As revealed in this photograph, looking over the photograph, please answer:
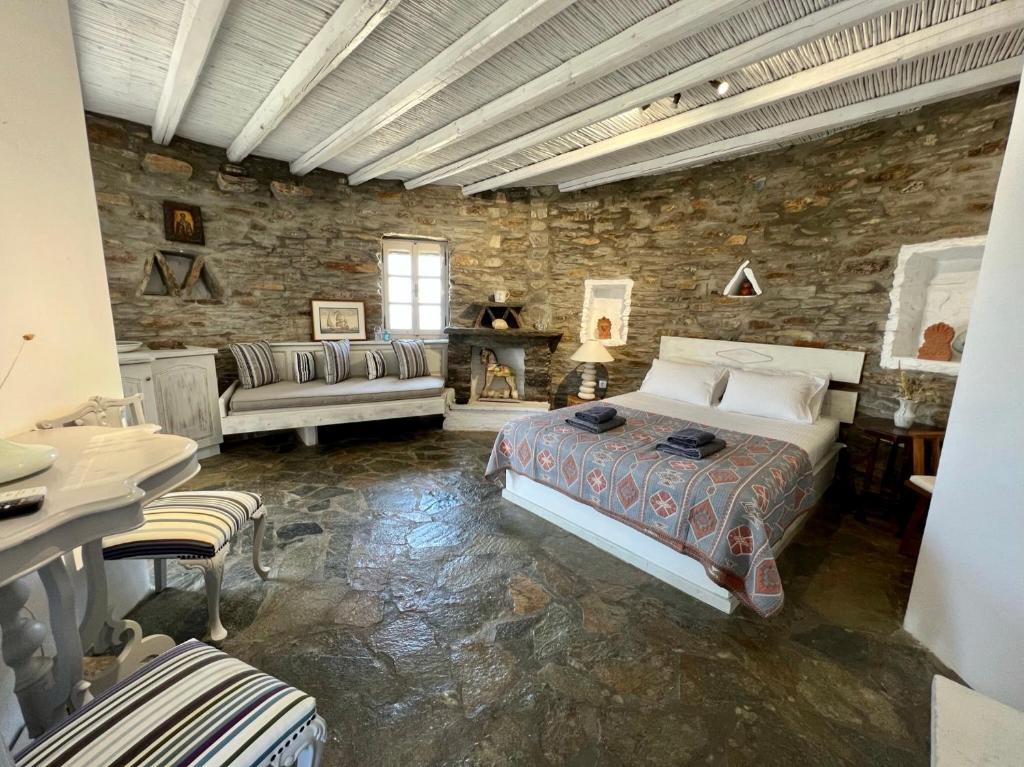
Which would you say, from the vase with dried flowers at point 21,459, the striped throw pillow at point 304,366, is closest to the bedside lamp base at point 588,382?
the striped throw pillow at point 304,366

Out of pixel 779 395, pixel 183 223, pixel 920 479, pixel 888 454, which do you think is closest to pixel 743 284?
pixel 779 395

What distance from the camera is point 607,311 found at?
4605 mm

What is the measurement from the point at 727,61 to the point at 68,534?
9.92ft

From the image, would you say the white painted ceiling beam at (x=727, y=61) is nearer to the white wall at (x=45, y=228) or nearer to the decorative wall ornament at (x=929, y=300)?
the decorative wall ornament at (x=929, y=300)

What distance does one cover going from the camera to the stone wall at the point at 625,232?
2795 millimetres

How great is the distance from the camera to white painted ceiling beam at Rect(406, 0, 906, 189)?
67.1 inches

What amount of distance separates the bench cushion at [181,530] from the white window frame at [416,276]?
10.5ft

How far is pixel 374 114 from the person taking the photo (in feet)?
9.05

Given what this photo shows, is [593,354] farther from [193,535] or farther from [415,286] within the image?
[193,535]

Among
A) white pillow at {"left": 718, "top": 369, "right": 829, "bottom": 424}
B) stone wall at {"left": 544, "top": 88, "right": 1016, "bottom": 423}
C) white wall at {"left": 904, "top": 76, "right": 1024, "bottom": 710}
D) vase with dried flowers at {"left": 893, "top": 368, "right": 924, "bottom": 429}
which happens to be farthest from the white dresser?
vase with dried flowers at {"left": 893, "top": 368, "right": 924, "bottom": 429}

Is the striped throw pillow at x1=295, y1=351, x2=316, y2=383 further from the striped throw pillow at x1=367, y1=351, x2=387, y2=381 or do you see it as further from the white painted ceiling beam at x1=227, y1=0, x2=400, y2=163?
the white painted ceiling beam at x1=227, y1=0, x2=400, y2=163

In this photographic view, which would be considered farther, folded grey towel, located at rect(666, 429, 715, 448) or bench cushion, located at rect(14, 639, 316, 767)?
folded grey towel, located at rect(666, 429, 715, 448)

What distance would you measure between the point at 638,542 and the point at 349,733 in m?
1.54

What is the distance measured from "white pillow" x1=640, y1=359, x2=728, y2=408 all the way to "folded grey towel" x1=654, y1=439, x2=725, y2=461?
115cm
